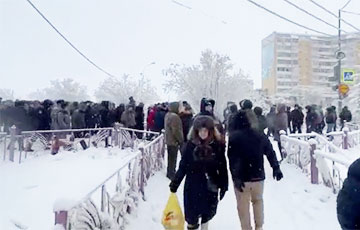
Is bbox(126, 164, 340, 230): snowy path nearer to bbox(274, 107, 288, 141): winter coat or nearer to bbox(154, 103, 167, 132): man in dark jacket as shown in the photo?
bbox(274, 107, 288, 141): winter coat

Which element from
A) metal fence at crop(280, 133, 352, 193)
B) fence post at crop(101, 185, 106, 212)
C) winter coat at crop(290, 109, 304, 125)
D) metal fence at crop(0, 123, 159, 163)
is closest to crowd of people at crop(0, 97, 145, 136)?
metal fence at crop(0, 123, 159, 163)

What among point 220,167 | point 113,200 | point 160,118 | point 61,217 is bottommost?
point 113,200

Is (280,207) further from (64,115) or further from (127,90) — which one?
(127,90)

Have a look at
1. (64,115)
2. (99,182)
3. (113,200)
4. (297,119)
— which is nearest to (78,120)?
(64,115)

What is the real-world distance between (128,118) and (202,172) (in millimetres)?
12356

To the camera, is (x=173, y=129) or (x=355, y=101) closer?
(x=173, y=129)

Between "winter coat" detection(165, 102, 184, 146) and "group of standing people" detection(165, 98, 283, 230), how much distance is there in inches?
136

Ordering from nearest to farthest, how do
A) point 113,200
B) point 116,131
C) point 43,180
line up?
1. point 113,200
2. point 43,180
3. point 116,131

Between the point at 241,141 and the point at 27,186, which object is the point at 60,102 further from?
the point at 241,141

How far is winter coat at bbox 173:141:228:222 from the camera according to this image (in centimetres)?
489

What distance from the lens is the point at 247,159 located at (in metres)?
5.21

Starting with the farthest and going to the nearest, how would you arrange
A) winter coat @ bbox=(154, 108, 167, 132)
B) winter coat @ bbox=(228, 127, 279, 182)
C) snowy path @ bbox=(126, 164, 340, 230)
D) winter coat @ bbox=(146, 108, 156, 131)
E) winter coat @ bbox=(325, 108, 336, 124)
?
winter coat @ bbox=(325, 108, 336, 124), winter coat @ bbox=(146, 108, 156, 131), winter coat @ bbox=(154, 108, 167, 132), snowy path @ bbox=(126, 164, 340, 230), winter coat @ bbox=(228, 127, 279, 182)

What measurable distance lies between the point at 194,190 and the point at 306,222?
2.74 meters

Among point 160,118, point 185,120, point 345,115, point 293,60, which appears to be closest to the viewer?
point 185,120
